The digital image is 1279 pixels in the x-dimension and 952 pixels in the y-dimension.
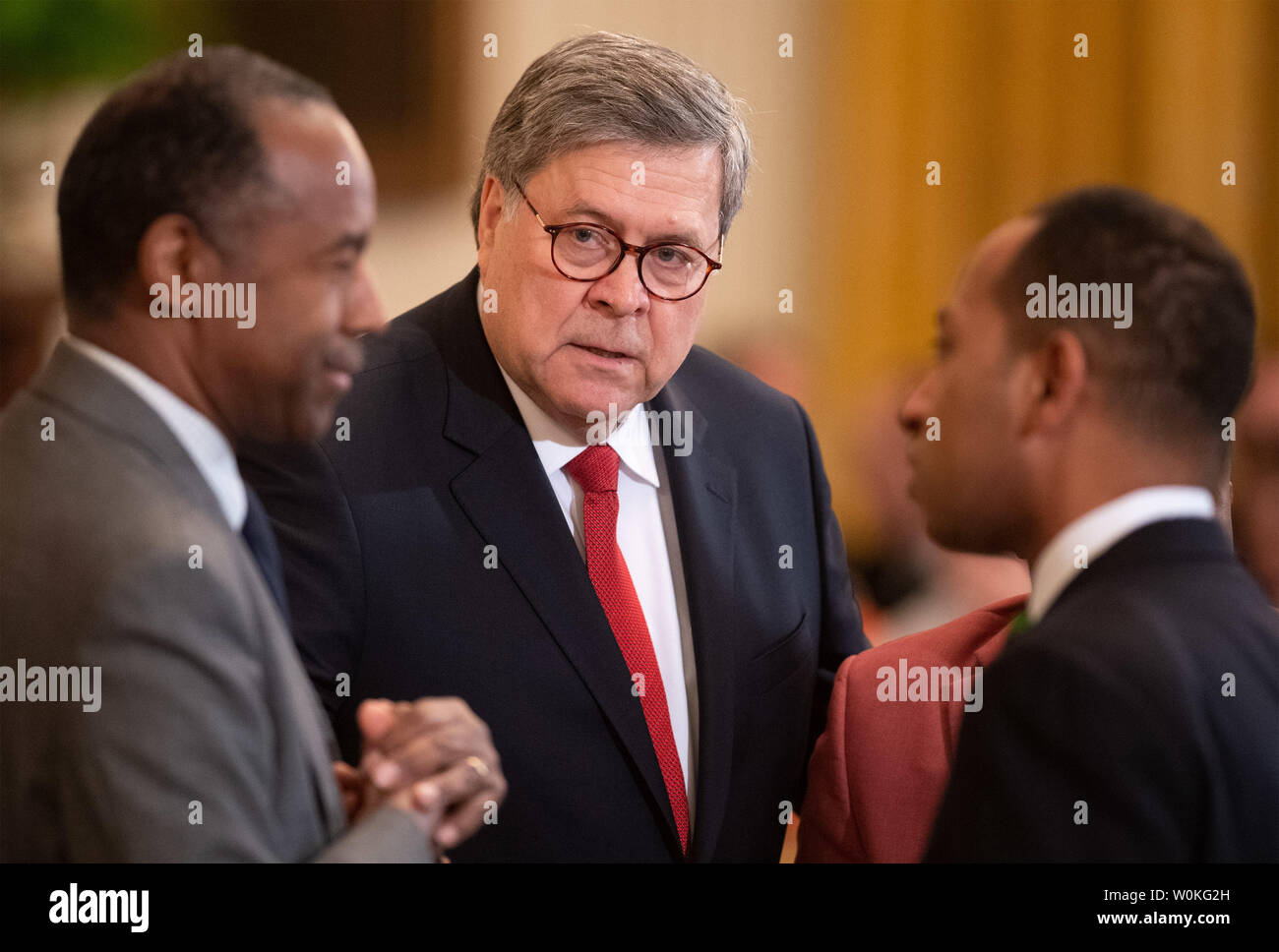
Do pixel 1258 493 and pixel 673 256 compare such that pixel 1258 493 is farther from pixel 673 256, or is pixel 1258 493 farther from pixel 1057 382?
pixel 673 256

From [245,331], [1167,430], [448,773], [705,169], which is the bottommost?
[448,773]

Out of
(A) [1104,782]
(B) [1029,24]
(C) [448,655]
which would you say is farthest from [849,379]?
(A) [1104,782]

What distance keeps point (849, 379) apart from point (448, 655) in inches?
65.8

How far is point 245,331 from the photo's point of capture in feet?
4.37

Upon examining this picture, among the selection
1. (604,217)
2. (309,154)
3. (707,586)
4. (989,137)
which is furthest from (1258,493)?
(309,154)

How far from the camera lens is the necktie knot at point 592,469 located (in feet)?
5.56

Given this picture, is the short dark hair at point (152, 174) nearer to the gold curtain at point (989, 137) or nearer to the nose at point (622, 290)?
the nose at point (622, 290)

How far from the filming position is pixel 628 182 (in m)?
1.59

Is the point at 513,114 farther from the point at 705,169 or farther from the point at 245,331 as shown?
the point at 245,331

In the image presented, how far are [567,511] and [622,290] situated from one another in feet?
0.99

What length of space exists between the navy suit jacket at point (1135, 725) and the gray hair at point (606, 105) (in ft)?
2.42

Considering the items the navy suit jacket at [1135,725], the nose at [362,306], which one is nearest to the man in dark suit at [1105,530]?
the navy suit jacket at [1135,725]

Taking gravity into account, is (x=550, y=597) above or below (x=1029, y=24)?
below

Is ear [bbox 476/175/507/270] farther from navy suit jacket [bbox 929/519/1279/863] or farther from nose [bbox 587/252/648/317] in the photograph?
navy suit jacket [bbox 929/519/1279/863]
